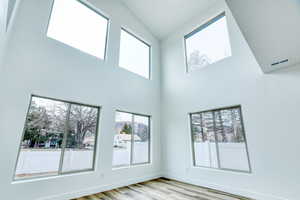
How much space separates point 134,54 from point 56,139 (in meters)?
3.86

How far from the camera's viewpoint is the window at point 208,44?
172 inches

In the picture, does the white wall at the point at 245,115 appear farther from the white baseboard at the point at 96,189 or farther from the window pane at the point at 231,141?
the white baseboard at the point at 96,189

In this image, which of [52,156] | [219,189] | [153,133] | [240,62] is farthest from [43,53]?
[219,189]

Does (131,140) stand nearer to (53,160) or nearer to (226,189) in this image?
(53,160)

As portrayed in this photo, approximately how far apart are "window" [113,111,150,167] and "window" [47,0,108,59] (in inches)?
86.4

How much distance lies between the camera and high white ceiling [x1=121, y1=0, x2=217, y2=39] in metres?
4.87

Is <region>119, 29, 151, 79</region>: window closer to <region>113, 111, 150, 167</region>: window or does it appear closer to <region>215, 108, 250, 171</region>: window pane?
<region>113, 111, 150, 167</region>: window

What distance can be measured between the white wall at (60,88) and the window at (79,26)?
0.66ft

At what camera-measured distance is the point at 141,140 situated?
4980mm

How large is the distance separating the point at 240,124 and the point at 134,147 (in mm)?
3172

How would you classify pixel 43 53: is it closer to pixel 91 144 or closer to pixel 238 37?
pixel 91 144

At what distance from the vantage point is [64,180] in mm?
3018

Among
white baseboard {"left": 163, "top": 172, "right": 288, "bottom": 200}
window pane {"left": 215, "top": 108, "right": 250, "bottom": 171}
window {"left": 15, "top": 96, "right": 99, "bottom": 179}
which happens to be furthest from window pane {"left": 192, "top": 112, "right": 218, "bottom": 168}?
window {"left": 15, "top": 96, "right": 99, "bottom": 179}

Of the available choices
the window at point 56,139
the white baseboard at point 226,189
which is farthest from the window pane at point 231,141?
the window at point 56,139
